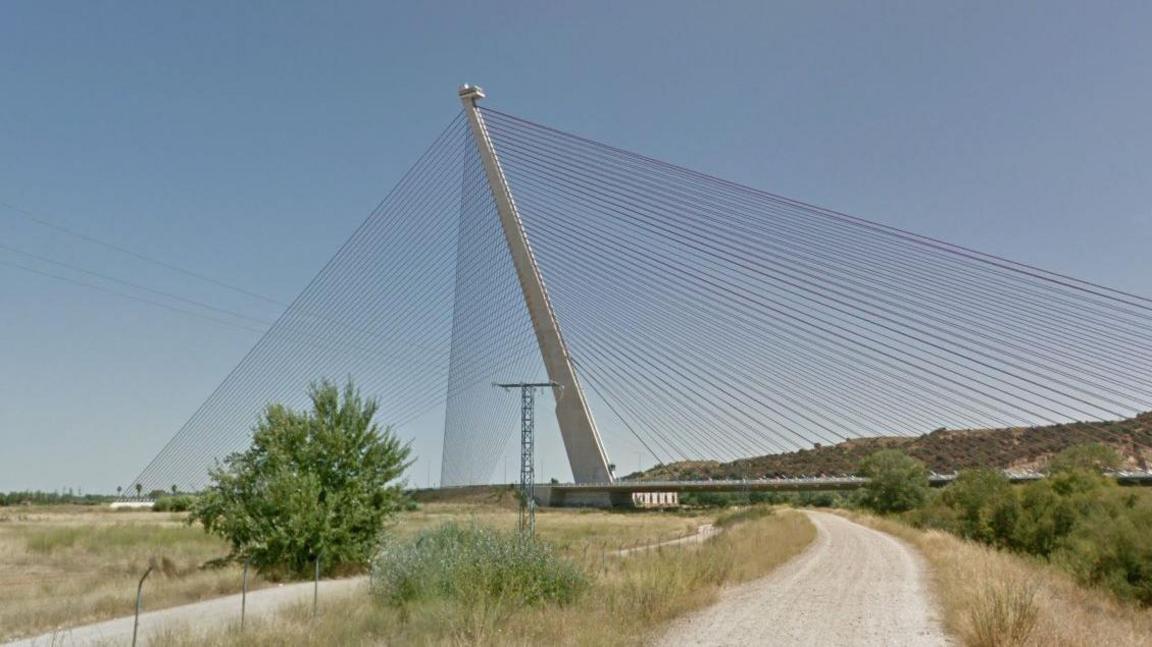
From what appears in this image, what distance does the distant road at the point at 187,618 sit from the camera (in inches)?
566

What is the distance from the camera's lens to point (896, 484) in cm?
7338

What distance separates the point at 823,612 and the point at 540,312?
25229 millimetres

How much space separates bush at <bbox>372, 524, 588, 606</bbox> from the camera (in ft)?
45.5

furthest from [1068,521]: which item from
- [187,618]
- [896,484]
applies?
[896,484]

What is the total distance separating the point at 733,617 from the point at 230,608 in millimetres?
10857

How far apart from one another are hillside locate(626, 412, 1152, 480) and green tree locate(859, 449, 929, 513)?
457 centimetres

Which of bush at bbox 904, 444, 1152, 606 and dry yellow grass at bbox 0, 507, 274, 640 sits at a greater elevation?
bush at bbox 904, 444, 1152, 606

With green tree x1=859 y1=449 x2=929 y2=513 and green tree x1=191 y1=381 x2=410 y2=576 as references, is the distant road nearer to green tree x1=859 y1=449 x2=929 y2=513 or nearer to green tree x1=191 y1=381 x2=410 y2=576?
green tree x1=191 y1=381 x2=410 y2=576

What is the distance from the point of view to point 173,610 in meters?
19.1

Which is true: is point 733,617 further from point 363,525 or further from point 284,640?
point 363,525

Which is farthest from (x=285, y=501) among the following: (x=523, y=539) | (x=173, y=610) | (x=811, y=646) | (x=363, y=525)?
(x=811, y=646)

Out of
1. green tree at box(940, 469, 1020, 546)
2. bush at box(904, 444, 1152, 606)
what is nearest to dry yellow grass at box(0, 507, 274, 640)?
bush at box(904, 444, 1152, 606)

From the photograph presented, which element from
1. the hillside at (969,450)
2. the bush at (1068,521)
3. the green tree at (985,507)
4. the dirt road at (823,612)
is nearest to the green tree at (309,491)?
the dirt road at (823,612)

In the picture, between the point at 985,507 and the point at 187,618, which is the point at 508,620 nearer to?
the point at 187,618
